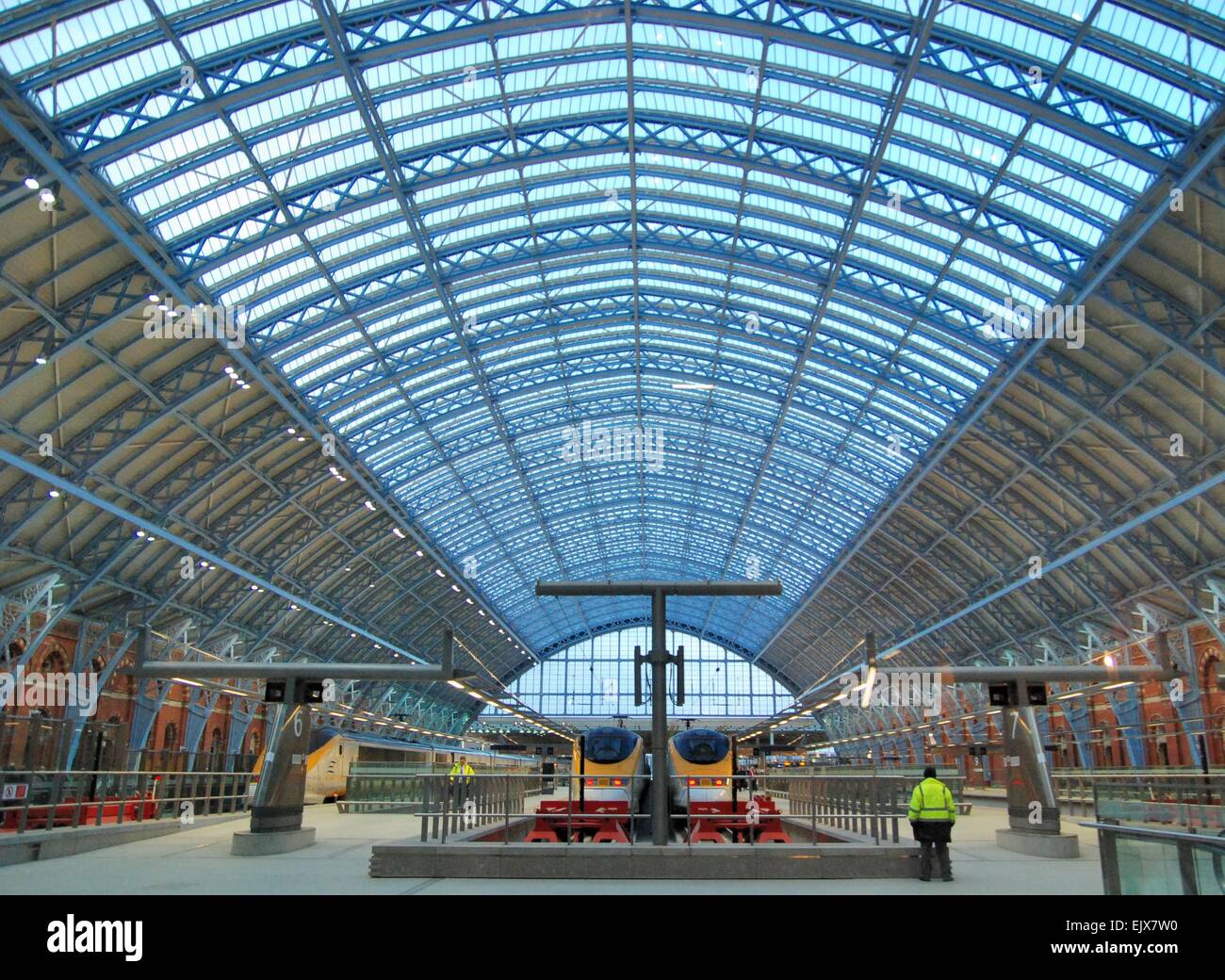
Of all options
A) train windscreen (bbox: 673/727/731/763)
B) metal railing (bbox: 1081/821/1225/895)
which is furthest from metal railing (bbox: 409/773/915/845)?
metal railing (bbox: 1081/821/1225/895)

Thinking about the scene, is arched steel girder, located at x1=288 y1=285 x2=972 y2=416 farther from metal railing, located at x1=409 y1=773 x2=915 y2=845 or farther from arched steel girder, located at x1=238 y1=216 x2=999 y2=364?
metal railing, located at x1=409 y1=773 x2=915 y2=845

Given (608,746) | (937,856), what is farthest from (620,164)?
(937,856)

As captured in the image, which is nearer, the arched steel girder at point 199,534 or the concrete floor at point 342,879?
the concrete floor at point 342,879

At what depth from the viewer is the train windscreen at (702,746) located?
27.9m

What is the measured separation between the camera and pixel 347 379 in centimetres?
3703

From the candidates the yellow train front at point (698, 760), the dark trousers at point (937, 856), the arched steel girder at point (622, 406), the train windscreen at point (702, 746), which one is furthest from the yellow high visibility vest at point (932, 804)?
the arched steel girder at point (622, 406)

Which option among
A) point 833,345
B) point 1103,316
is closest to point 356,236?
point 833,345

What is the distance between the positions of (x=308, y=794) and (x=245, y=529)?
14.0 metres

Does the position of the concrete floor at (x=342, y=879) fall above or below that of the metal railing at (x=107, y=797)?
below

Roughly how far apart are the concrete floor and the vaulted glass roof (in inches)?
596

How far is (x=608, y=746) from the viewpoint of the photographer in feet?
91.4

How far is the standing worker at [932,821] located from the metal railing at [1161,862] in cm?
469

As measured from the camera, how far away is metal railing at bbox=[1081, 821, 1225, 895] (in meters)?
7.89

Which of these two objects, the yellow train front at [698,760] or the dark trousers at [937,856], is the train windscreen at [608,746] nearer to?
the yellow train front at [698,760]
